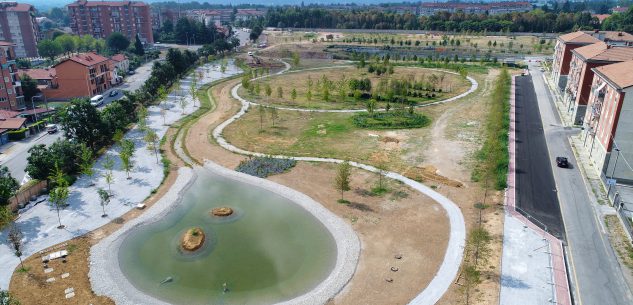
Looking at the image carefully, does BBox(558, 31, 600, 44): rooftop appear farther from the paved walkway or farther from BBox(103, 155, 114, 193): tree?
BBox(103, 155, 114, 193): tree

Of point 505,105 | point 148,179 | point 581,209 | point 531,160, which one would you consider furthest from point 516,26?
point 148,179

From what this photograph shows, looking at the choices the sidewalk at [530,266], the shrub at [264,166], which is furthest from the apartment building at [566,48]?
the shrub at [264,166]

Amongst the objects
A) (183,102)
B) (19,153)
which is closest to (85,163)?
(19,153)

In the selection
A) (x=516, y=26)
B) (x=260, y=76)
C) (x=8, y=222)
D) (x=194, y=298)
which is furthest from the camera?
(x=516, y=26)

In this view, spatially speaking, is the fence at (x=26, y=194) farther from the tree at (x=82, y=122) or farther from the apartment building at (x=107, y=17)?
Result: the apartment building at (x=107, y=17)

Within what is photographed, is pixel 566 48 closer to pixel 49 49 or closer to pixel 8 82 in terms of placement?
pixel 8 82

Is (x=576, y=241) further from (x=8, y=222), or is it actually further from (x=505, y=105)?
(x=8, y=222)
